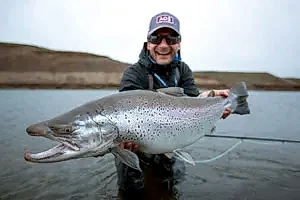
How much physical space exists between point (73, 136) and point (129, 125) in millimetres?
477

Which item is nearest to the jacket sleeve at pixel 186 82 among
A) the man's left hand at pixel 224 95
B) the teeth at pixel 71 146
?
the man's left hand at pixel 224 95

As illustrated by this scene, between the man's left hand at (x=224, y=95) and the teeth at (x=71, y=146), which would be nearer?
the teeth at (x=71, y=146)

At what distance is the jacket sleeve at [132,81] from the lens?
3.72 meters

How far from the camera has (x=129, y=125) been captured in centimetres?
274

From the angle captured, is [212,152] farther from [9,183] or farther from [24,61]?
[24,61]

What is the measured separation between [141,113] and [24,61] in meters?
55.4

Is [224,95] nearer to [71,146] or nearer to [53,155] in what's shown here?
[71,146]

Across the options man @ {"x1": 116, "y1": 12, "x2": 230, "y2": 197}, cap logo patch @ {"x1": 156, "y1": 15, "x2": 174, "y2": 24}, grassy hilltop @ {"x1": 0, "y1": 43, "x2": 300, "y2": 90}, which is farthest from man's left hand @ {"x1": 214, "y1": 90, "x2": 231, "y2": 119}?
grassy hilltop @ {"x1": 0, "y1": 43, "x2": 300, "y2": 90}

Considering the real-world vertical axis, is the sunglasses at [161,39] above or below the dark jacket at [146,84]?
above

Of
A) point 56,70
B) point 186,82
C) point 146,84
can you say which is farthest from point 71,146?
point 56,70

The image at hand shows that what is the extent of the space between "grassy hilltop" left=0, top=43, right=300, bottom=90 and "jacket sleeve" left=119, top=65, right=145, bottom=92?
115 ft

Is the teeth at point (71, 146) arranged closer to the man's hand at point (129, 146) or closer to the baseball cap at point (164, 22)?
the man's hand at point (129, 146)

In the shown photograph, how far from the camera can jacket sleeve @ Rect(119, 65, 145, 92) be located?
3717 mm

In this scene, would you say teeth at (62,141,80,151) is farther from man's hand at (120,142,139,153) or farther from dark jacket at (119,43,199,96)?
dark jacket at (119,43,199,96)
